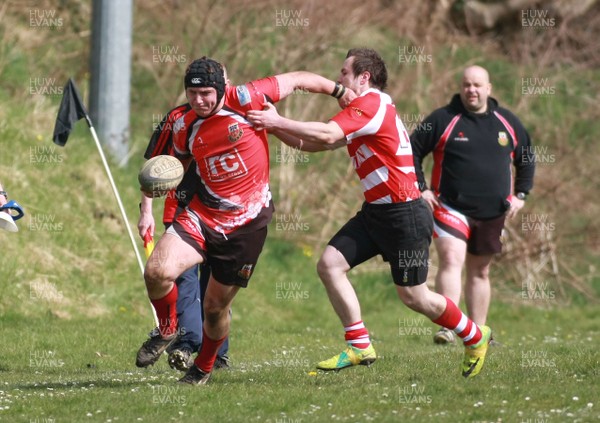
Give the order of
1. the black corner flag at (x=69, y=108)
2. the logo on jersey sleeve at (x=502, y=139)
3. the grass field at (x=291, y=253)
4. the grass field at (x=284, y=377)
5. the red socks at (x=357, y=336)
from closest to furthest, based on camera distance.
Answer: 1. the grass field at (x=284, y=377)
2. the grass field at (x=291, y=253)
3. the red socks at (x=357, y=336)
4. the logo on jersey sleeve at (x=502, y=139)
5. the black corner flag at (x=69, y=108)

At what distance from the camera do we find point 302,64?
17.0 m

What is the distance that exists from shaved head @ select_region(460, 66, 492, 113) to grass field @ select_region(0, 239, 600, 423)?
238 centimetres

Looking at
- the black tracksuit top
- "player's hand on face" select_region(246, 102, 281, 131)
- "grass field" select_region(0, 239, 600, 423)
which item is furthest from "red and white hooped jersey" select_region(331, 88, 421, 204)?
the black tracksuit top

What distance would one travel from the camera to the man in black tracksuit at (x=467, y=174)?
10484 mm

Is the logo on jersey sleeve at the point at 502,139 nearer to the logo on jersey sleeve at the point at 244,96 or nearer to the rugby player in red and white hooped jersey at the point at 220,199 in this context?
the rugby player in red and white hooped jersey at the point at 220,199

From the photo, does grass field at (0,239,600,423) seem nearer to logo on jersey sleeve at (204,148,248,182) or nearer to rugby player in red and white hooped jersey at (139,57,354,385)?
rugby player in red and white hooped jersey at (139,57,354,385)

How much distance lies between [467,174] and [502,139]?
0.53 metres

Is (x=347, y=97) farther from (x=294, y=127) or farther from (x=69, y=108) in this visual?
(x=69, y=108)

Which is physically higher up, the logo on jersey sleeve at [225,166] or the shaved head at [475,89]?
the shaved head at [475,89]

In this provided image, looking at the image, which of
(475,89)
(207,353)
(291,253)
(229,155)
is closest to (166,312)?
(207,353)

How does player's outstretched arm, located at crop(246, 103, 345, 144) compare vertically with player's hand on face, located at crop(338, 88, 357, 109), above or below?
below

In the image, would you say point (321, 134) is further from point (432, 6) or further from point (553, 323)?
point (432, 6)

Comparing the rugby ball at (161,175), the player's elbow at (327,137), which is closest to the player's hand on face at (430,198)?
the player's elbow at (327,137)

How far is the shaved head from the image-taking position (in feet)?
34.4
